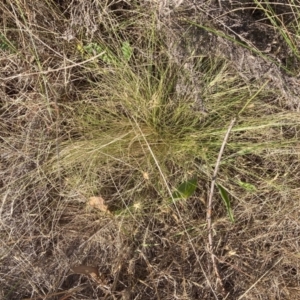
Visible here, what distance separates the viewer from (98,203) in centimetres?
175

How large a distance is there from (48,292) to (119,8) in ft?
3.26

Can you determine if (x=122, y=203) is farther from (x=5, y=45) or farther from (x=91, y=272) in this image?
(x=5, y=45)

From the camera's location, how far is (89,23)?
5.71 feet

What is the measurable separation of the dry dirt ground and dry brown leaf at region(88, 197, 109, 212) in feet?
0.04

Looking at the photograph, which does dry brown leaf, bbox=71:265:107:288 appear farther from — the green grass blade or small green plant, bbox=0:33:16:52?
small green plant, bbox=0:33:16:52

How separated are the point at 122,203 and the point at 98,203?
0.27ft

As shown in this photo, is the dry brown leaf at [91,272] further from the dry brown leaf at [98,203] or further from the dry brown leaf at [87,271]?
the dry brown leaf at [98,203]

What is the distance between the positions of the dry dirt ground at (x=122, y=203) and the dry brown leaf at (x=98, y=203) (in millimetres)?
12

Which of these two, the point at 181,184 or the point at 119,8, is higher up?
the point at 119,8

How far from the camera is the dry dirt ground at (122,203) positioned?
1.72 m

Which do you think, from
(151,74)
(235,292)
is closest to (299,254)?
(235,292)

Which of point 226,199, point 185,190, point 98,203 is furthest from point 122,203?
point 226,199

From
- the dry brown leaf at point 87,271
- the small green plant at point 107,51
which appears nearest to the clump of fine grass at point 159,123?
the small green plant at point 107,51

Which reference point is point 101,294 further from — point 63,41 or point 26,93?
point 63,41
